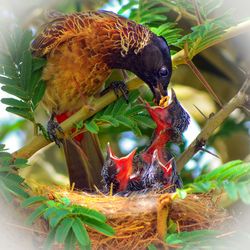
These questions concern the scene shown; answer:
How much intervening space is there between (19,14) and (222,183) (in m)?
1.87

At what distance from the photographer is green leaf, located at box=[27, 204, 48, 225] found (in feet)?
10.2

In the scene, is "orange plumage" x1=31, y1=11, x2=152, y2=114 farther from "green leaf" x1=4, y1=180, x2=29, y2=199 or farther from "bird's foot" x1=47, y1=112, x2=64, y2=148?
"green leaf" x1=4, y1=180, x2=29, y2=199

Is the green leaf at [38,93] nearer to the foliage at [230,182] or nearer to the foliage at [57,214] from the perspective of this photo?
the foliage at [57,214]

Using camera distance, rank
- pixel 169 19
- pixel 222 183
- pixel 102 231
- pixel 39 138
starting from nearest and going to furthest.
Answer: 1. pixel 222 183
2. pixel 102 231
3. pixel 39 138
4. pixel 169 19

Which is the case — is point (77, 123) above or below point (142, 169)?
above

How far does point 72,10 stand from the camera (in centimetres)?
533

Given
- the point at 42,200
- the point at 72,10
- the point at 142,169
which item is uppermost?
the point at 72,10

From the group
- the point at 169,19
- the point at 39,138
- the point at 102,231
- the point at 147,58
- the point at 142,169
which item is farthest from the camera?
the point at 169,19

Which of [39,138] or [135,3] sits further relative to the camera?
[135,3]

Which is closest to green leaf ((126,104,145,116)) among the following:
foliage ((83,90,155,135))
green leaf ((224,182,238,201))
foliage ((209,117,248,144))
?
foliage ((83,90,155,135))

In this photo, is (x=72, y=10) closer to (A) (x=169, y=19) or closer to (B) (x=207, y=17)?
(A) (x=169, y=19)

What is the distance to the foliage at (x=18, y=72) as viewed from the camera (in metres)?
3.55

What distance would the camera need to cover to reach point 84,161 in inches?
184

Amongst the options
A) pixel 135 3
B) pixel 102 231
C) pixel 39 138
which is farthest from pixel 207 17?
pixel 102 231
